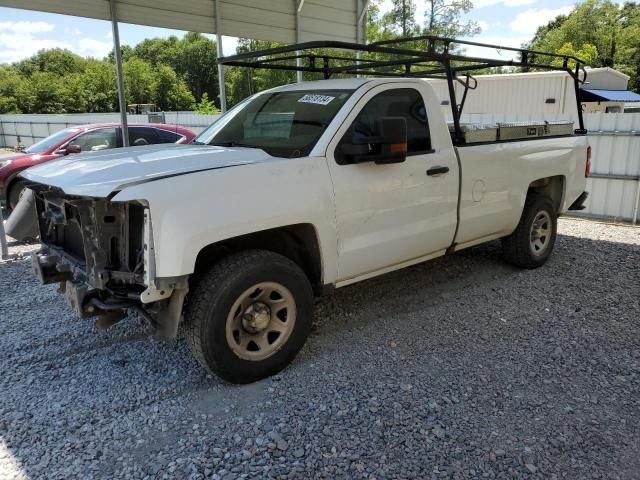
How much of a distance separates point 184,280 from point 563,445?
7.89 feet

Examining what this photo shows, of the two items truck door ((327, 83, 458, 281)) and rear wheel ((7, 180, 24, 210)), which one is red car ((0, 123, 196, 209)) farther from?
truck door ((327, 83, 458, 281))

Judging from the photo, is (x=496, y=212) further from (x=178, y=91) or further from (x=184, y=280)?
(x=178, y=91)

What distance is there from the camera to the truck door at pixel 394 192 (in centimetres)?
401

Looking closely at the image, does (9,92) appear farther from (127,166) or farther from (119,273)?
(119,273)

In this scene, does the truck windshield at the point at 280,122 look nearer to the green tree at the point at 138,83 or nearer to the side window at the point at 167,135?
the side window at the point at 167,135

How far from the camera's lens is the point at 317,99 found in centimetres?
442

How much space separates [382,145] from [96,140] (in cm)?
831

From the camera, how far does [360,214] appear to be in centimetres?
406

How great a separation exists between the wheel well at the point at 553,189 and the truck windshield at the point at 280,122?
3064 millimetres

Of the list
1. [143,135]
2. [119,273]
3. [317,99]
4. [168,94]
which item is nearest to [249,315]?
[119,273]

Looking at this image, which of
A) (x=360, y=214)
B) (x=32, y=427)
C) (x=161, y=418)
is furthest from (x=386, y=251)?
(x=32, y=427)

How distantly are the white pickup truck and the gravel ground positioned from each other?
1.46 feet

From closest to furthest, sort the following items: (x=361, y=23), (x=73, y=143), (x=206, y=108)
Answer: (x=73, y=143), (x=361, y=23), (x=206, y=108)

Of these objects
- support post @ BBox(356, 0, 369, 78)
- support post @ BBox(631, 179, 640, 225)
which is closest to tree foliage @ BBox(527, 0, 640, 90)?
support post @ BBox(356, 0, 369, 78)
